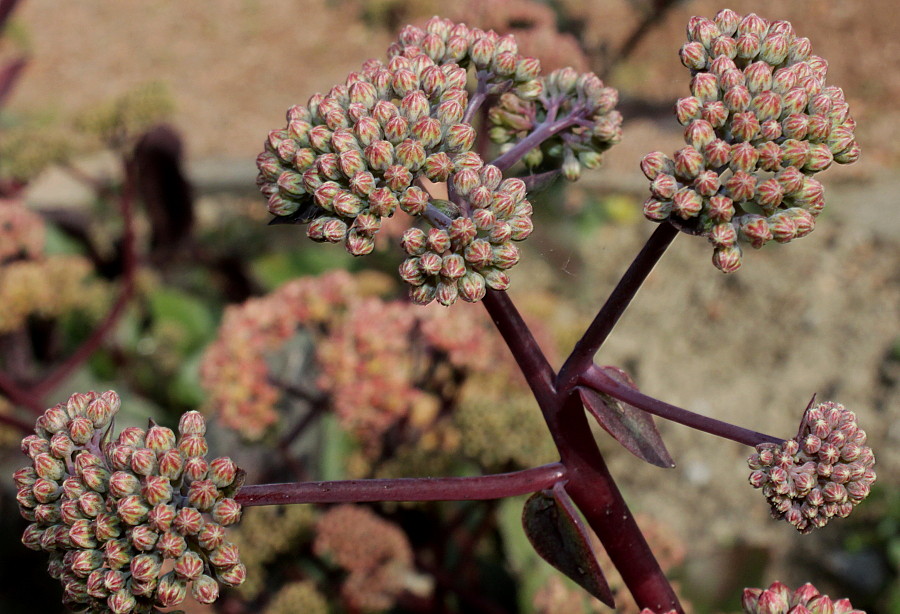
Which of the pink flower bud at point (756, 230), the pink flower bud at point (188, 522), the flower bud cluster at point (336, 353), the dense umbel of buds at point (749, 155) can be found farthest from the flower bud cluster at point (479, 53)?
the flower bud cluster at point (336, 353)

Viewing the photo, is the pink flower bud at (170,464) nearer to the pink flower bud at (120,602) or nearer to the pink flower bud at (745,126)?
the pink flower bud at (120,602)

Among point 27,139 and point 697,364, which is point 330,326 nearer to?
point 27,139

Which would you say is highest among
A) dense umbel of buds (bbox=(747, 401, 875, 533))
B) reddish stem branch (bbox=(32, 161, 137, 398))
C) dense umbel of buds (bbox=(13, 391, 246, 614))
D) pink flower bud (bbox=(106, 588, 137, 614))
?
dense umbel of buds (bbox=(747, 401, 875, 533))

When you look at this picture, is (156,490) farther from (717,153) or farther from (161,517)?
(717,153)

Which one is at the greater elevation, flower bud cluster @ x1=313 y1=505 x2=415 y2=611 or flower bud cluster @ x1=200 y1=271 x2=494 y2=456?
flower bud cluster @ x1=200 y1=271 x2=494 y2=456

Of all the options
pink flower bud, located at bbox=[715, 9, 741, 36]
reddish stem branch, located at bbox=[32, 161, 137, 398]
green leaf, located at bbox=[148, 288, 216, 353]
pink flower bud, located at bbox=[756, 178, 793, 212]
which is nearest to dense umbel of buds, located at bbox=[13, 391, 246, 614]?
pink flower bud, located at bbox=[756, 178, 793, 212]

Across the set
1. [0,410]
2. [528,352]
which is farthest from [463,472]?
[528,352]

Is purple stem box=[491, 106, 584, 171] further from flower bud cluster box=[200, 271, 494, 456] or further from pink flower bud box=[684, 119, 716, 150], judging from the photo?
flower bud cluster box=[200, 271, 494, 456]
